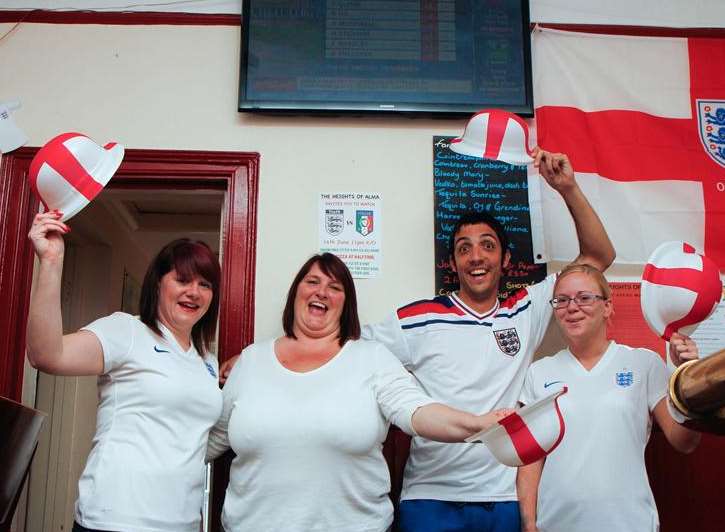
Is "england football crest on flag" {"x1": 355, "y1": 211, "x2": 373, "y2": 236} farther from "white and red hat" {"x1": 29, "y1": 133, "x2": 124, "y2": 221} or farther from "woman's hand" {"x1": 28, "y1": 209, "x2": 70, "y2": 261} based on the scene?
"woman's hand" {"x1": 28, "y1": 209, "x2": 70, "y2": 261}

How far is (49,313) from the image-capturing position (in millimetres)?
1739

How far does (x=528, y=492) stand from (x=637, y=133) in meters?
1.51

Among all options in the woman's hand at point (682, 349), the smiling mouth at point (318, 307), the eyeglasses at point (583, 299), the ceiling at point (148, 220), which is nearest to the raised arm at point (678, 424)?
the woman's hand at point (682, 349)

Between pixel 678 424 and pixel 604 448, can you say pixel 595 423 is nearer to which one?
pixel 604 448

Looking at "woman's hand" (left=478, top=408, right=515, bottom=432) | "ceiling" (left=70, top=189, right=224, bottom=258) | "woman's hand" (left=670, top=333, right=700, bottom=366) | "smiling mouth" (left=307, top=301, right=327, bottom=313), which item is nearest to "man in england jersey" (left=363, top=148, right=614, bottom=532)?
"smiling mouth" (left=307, top=301, right=327, bottom=313)

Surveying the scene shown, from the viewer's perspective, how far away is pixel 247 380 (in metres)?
2.08

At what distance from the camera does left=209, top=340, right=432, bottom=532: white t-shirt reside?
1894mm

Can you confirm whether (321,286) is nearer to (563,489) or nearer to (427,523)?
(427,523)

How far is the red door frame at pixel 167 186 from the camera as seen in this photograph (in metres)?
2.67

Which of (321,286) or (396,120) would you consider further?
(396,120)

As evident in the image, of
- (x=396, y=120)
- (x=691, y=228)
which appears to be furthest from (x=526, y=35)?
(x=691, y=228)

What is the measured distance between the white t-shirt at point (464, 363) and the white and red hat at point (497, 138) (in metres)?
0.46

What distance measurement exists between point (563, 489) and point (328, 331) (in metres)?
0.78

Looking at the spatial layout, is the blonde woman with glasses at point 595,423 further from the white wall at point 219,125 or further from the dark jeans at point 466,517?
the white wall at point 219,125
